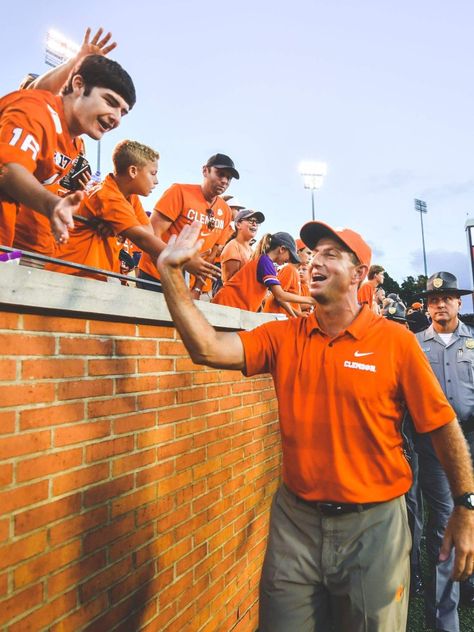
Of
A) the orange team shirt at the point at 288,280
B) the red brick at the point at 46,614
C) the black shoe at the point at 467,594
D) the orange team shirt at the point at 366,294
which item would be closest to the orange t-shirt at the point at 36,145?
the red brick at the point at 46,614

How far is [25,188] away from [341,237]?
1652 mm

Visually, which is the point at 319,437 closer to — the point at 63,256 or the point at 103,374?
the point at 103,374

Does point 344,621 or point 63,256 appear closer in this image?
point 344,621

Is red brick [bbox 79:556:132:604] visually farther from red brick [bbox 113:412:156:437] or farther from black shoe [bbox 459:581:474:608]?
black shoe [bbox 459:581:474:608]

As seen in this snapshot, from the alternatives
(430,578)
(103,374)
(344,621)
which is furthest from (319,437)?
(430,578)

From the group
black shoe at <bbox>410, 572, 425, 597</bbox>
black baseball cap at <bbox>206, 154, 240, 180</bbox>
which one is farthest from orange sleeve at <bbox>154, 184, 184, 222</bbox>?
black shoe at <bbox>410, 572, 425, 597</bbox>

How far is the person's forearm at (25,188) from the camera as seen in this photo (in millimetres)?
2072

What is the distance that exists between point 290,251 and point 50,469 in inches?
159

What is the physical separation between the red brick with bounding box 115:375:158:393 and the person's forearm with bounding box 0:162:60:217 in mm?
888

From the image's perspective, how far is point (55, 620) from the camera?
196 centimetres

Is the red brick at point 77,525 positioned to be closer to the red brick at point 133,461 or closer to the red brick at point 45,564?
the red brick at point 45,564

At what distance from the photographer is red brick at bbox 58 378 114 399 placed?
206cm

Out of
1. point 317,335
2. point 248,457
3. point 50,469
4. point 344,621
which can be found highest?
point 317,335

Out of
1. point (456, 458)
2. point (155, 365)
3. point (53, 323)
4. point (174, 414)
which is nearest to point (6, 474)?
point (53, 323)
